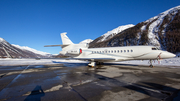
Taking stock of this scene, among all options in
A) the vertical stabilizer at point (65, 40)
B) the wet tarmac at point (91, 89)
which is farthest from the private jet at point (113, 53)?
the wet tarmac at point (91, 89)

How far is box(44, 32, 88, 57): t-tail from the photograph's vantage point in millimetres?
17328

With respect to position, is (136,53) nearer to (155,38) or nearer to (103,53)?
(103,53)

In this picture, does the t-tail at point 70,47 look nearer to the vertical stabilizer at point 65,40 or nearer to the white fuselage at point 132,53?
the vertical stabilizer at point 65,40

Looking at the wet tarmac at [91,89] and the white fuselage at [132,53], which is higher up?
the white fuselage at [132,53]

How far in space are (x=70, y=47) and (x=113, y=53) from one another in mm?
8310

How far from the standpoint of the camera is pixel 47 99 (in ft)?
11.3

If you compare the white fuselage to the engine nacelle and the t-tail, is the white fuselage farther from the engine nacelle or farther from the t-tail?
the t-tail

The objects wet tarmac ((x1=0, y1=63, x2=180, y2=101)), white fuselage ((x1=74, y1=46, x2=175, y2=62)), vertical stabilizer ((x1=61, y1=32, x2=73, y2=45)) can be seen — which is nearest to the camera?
wet tarmac ((x1=0, y1=63, x2=180, y2=101))

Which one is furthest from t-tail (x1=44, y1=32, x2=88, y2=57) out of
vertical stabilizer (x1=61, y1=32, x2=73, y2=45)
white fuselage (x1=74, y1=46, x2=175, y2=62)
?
white fuselage (x1=74, y1=46, x2=175, y2=62)

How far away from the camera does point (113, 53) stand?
1520cm

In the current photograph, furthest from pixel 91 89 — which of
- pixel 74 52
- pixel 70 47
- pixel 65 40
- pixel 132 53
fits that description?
pixel 65 40

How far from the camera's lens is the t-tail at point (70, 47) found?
17328mm

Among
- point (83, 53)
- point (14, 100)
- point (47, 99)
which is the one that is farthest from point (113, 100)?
point (83, 53)

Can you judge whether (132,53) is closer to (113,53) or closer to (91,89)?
(113,53)
